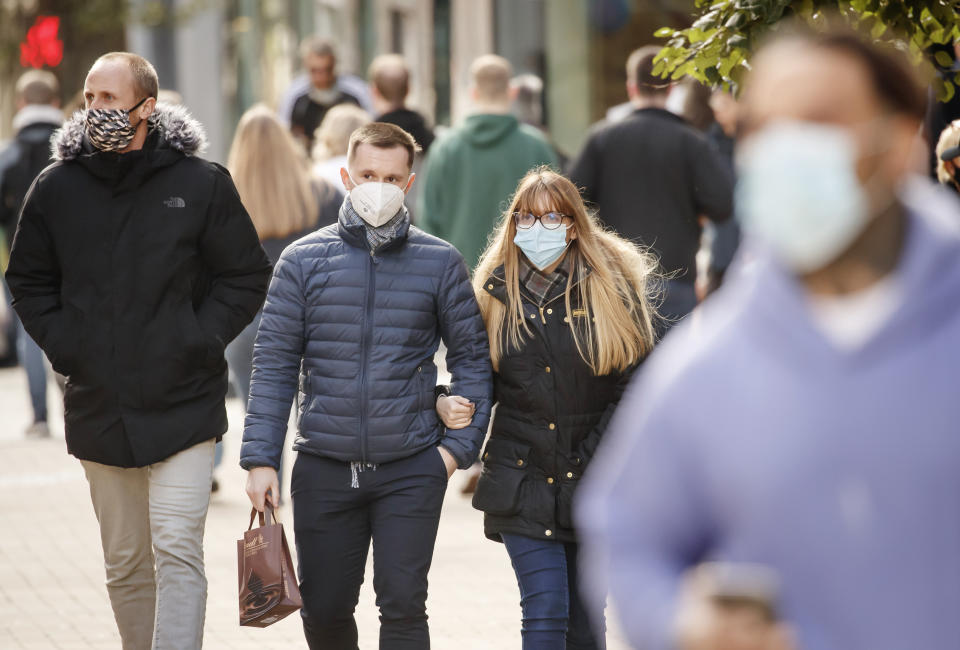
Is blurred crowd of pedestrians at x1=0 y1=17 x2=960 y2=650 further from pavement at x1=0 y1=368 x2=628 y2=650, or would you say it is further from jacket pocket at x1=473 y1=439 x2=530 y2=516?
pavement at x1=0 y1=368 x2=628 y2=650

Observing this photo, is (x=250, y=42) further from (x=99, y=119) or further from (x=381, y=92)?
(x=99, y=119)

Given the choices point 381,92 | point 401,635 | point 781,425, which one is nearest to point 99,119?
point 401,635

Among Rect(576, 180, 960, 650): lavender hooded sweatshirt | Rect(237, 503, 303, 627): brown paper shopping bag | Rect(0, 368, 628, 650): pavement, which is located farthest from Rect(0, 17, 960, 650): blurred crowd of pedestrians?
Rect(0, 368, 628, 650): pavement

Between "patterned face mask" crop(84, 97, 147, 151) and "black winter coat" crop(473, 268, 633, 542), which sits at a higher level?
"patterned face mask" crop(84, 97, 147, 151)

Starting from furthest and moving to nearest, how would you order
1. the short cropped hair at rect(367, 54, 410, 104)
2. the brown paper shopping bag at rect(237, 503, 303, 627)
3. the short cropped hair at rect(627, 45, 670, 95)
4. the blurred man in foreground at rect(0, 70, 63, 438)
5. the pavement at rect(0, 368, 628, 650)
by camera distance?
the blurred man in foreground at rect(0, 70, 63, 438), the short cropped hair at rect(367, 54, 410, 104), the short cropped hair at rect(627, 45, 670, 95), the pavement at rect(0, 368, 628, 650), the brown paper shopping bag at rect(237, 503, 303, 627)

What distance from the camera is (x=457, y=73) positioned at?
60.4 feet

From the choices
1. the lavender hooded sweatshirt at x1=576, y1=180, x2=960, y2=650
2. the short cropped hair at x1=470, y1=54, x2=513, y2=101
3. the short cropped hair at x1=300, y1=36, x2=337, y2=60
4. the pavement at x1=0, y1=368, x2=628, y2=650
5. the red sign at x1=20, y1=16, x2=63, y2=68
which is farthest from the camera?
the red sign at x1=20, y1=16, x2=63, y2=68

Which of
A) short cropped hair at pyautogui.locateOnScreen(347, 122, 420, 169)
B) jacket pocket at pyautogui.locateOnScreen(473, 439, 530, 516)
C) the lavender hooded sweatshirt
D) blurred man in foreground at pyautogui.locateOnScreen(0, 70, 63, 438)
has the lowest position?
jacket pocket at pyautogui.locateOnScreen(473, 439, 530, 516)

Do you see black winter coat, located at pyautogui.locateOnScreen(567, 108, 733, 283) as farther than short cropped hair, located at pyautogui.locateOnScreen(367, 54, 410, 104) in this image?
No

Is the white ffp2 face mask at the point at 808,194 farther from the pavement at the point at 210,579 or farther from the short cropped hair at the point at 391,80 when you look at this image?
the short cropped hair at the point at 391,80

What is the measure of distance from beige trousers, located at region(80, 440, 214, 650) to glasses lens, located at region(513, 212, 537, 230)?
1.22 m

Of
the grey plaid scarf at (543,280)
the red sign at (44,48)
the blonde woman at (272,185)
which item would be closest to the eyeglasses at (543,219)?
the grey plaid scarf at (543,280)

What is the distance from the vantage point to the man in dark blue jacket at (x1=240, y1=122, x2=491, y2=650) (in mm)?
4926

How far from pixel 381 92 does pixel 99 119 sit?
5.96m
